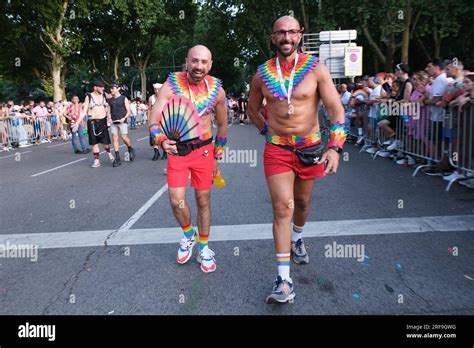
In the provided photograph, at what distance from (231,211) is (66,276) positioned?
2436 millimetres

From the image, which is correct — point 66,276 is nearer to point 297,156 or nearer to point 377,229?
point 297,156

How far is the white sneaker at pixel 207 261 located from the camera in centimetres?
383

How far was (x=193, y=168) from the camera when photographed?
391 centimetres

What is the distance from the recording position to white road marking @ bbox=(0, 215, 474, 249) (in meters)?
4.68

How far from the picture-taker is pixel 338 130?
3.35 meters

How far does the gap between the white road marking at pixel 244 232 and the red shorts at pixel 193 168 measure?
0.93 metres

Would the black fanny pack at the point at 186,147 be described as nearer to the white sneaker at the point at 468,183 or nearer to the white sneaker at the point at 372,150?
the white sneaker at the point at 468,183

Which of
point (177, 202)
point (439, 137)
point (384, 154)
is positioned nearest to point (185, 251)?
point (177, 202)

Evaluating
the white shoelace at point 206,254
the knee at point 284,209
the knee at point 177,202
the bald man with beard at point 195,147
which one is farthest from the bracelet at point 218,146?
the knee at point 284,209

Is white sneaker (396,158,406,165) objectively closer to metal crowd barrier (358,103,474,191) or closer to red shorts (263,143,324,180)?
metal crowd barrier (358,103,474,191)

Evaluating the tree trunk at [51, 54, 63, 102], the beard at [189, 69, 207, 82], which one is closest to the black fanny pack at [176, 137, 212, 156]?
the beard at [189, 69, 207, 82]

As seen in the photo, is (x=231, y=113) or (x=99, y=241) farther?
(x=231, y=113)

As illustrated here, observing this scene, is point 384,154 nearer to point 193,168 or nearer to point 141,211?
point 141,211
